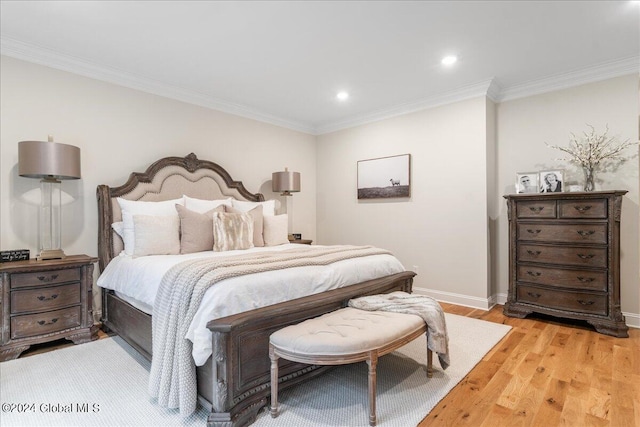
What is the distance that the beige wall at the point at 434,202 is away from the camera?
391 cm

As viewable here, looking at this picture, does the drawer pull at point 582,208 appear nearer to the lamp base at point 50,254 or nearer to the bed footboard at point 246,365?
the bed footboard at point 246,365

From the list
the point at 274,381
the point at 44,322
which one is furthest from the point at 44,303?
the point at 274,381

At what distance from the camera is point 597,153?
10.9 feet

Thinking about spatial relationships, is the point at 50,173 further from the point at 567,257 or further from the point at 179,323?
the point at 567,257

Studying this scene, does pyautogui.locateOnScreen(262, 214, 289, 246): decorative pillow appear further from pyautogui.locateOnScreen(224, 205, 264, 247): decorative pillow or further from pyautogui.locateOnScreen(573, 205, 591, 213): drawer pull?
pyautogui.locateOnScreen(573, 205, 591, 213): drawer pull

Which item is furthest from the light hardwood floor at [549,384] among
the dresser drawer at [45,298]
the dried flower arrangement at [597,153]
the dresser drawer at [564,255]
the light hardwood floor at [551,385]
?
the dried flower arrangement at [597,153]

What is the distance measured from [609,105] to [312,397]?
13.3 feet

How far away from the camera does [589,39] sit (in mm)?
2855

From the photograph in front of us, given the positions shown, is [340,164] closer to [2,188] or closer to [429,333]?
[429,333]

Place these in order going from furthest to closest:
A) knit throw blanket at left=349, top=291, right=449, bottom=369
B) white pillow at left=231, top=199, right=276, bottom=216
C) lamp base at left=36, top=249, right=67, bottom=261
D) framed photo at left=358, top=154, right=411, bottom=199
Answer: framed photo at left=358, top=154, right=411, bottom=199 < white pillow at left=231, top=199, right=276, bottom=216 < lamp base at left=36, top=249, right=67, bottom=261 < knit throw blanket at left=349, top=291, right=449, bottom=369

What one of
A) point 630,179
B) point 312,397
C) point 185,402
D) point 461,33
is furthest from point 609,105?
point 185,402

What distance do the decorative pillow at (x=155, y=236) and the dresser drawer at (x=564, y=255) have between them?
3.62m

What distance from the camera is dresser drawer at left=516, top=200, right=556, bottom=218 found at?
3.34 m

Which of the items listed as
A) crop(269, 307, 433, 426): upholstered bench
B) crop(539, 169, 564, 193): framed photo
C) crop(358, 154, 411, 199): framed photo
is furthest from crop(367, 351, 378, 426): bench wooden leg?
crop(358, 154, 411, 199): framed photo
